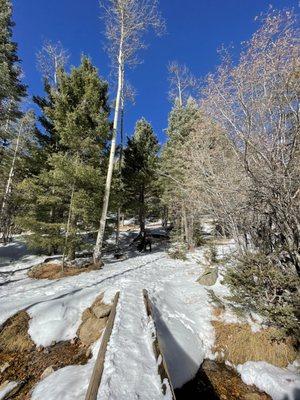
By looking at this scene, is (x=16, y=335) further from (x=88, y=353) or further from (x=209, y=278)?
(x=209, y=278)

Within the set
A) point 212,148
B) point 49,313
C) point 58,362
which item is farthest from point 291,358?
point 212,148

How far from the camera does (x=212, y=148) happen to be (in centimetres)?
983

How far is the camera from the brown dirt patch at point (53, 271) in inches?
408

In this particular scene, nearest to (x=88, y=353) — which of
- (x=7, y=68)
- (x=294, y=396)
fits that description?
(x=294, y=396)

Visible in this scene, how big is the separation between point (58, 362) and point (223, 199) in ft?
20.3

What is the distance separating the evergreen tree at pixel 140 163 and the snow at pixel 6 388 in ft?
53.8

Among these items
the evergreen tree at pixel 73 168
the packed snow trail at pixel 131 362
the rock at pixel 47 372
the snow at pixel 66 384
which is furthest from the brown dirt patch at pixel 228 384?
the evergreen tree at pixel 73 168

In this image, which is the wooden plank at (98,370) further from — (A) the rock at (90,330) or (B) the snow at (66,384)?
(A) the rock at (90,330)

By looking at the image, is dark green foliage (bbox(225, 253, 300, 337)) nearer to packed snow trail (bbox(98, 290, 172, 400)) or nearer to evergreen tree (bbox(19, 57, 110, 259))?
packed snow trail (bbox(98, 290, 172, 400))

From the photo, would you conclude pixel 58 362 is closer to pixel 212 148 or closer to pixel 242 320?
pixel 242 320

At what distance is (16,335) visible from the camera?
5.34 metres

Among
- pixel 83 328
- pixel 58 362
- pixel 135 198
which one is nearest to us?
pixel 58 362

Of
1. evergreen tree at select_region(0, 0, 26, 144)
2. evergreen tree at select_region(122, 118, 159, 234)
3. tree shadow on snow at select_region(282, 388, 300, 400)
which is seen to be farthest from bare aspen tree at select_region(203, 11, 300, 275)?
evergreen tree at select_region(122, 118, 159, 234)

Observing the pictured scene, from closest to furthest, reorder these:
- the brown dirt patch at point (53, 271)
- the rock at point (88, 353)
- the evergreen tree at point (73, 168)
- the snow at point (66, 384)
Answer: the snow at point (66, 384) < the rock at point (88, 353) < the brown dirt patch at point (53, 271) < the evergreen tree at point (73, 168)
